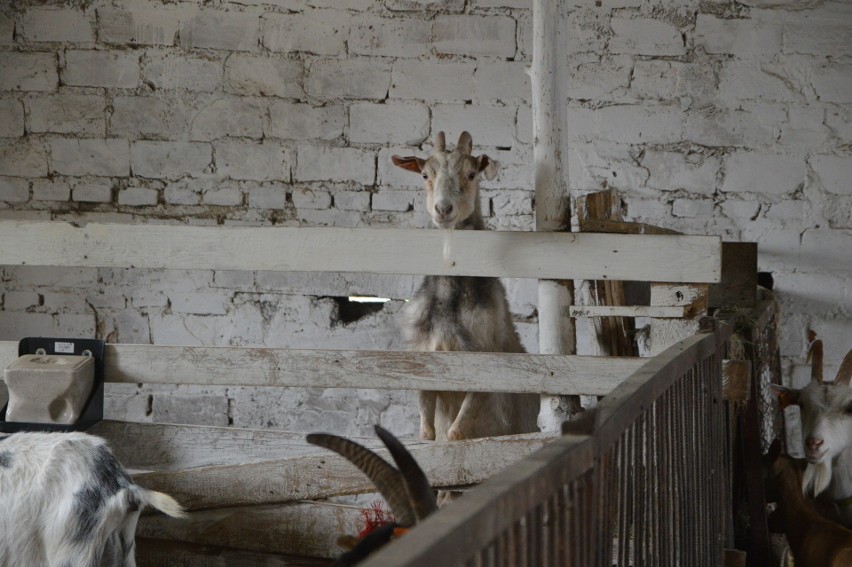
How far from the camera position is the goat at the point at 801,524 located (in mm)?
2902

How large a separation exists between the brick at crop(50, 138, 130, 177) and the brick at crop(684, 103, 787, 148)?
3.33m

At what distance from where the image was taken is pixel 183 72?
5.19 meters

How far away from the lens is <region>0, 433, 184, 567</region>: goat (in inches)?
91.9

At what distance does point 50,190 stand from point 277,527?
10.4 feet

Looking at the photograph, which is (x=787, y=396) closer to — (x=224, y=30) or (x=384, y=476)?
(x=384, y=476)

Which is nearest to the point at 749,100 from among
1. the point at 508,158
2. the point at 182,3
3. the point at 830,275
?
the point at 830,275

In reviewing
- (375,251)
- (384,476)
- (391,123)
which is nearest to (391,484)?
(384,476)

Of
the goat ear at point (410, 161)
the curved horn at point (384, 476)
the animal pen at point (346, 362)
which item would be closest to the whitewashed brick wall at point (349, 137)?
the goat ear at point (410, 161)

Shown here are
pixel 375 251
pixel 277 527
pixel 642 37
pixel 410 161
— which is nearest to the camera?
pixel 375 251

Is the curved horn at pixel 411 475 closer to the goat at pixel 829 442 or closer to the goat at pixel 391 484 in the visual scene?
the goat at pixel 391 484

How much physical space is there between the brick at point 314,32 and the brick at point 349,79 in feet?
0.30

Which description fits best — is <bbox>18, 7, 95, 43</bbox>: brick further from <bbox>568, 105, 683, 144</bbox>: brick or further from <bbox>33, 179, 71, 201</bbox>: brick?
<bbox>568, 105, 683, 144</bbox>: brick

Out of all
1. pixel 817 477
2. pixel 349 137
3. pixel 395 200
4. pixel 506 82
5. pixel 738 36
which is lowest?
pixel 817 477

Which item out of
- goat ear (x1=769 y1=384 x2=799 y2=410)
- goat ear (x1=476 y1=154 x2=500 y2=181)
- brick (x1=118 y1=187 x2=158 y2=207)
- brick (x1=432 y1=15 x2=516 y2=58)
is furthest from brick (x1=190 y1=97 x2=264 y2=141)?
goat ear (x1=769 y1=384 x2=799 y2=410)
